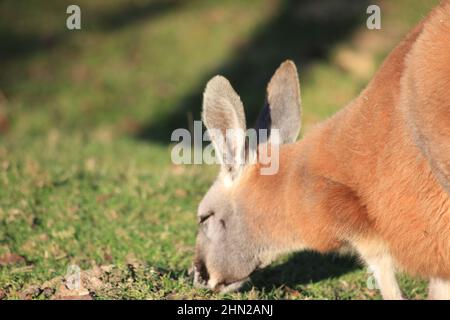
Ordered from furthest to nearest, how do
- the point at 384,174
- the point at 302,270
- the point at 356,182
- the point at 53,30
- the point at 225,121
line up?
the point at 53,30 → the point at 302,270 → the point at 225,121 → the point at 356,182 → the point at 384,174

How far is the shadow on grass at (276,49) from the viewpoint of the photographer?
38.9 ft

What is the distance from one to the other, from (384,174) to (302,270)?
5.58ft

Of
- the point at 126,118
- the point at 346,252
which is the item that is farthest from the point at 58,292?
the point at 126,118

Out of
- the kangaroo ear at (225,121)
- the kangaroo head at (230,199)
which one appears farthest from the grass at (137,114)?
the kangaroo ear at (225,121)

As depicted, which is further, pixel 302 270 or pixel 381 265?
pixel 302 270

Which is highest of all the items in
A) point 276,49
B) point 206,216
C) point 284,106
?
point 276,49

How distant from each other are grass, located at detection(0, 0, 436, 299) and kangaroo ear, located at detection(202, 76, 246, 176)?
91cm

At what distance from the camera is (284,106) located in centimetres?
532

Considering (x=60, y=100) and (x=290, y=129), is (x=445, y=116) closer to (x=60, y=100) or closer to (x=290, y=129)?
(x=290, y=129)

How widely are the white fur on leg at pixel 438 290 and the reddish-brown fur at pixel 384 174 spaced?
0.43 m

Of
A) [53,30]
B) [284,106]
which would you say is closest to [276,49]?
[53,30]

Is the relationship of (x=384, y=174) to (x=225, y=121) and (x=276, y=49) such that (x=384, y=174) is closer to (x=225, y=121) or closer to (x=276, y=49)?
(x=225, y=121)

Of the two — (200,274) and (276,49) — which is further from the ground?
(276,49)

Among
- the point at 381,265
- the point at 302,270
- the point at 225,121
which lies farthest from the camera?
the point at 302,270
